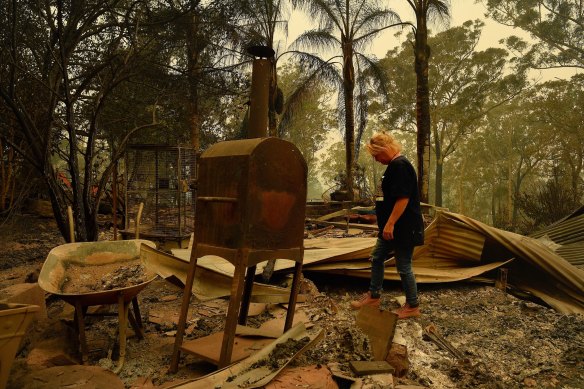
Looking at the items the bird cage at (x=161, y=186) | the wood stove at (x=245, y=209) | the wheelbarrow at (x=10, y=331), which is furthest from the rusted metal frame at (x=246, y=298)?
the bird cage at (x=161, y=186)

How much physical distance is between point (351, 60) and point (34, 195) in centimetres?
1304

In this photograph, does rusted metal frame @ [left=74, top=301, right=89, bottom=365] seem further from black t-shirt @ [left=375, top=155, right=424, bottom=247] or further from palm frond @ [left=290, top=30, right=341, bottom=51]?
palm frond @ [left=290, top=30, right=341, bottom=51]

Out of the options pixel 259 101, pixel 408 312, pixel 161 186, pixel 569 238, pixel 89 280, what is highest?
pixel 259 101

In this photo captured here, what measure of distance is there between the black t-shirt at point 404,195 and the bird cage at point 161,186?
5.11m

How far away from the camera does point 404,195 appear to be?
167 inches

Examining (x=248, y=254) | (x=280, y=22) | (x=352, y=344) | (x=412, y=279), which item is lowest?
(x=352, y=344)

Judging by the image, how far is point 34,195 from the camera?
13.1m

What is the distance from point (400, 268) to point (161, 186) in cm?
626

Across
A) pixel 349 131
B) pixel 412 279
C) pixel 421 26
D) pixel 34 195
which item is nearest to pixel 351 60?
pixel 349 131

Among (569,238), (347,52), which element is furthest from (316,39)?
(569,238)

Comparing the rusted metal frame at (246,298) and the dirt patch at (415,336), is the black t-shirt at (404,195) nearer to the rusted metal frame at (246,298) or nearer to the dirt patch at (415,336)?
the dirt patch at (415,336)

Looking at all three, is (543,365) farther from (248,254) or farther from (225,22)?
(225,22)

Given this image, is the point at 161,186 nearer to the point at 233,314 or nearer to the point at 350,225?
the point at 350,225

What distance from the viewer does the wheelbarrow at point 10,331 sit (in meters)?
2.38
